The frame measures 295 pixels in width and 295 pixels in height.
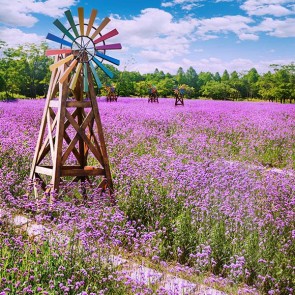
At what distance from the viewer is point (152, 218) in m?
5.49

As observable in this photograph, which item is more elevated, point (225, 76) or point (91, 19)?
point (225, 76)

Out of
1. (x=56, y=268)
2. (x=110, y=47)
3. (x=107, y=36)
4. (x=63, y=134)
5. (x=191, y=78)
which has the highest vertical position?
(x=191, y=78)

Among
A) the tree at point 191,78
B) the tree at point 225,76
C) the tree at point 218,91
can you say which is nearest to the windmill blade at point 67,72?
the tree at point 218,91

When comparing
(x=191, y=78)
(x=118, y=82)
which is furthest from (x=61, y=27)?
(x=191, y=78)

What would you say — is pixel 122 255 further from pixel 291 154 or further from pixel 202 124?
pixel 202 124

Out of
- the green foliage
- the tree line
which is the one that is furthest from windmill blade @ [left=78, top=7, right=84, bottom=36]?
the tree line

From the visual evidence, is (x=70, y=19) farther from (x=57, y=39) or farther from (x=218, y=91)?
(x=218, y=91)

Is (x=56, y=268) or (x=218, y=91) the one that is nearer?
(x=56, y=268)

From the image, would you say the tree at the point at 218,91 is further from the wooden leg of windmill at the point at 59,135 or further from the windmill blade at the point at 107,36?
the wooden leg of windmill at the point at 59,135

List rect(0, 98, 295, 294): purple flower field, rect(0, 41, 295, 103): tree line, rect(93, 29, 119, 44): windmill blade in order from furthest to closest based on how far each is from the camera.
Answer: rect(0, 41, 295, 103): tree line → rect(93, 29, 119, 44): windmill blade → rect(0, 98, 295, 294): purple flower field

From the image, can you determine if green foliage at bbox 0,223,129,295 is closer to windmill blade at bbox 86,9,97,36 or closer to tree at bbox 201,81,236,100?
windmill blade at bbox 86,9,97,36

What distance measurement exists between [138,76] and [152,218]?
78627 mm

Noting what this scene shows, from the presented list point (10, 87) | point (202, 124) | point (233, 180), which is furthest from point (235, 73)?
point (233, 180)

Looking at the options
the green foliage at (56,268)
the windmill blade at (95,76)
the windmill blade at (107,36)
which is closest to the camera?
the green foliage at (56,268)
